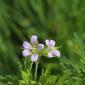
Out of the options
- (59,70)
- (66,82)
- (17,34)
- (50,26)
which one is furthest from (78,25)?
(66,82)

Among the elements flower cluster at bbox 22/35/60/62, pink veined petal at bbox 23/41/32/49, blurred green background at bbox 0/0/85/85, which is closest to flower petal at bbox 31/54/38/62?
flower cluster at bbox 22/35/60/62

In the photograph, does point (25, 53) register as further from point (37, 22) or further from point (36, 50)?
point (37, 22)

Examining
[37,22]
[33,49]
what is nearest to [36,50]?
[33,49]

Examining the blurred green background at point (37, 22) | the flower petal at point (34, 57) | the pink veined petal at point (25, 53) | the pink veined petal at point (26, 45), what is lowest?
the flower petal at point (34, 57)

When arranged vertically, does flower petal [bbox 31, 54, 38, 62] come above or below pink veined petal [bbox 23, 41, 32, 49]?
below

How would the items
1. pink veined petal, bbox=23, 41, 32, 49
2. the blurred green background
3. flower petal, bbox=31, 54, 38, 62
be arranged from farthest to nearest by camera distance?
the blurred green background, pink veined petal, bbox=23, 41, 32, 49, flower petal, bbox=31, 54, 38, 62

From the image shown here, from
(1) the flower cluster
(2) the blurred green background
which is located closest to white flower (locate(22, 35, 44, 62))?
(1) the flower cluster

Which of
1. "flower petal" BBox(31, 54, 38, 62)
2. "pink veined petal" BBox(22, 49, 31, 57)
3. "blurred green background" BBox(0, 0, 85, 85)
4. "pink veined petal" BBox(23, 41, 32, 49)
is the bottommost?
"flower petal" BBox(31, 54, 38, 62)

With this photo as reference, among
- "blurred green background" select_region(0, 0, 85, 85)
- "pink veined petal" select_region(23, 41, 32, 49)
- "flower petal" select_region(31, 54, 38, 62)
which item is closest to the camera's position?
"flower petal" select_region(31, 54, 38, 62)

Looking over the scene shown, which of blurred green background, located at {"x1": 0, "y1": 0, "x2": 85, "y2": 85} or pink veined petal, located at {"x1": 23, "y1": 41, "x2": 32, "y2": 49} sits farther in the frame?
blurred green background, located at {"x1": 0, "y1": 0, "x2": 85, "y2": 85}

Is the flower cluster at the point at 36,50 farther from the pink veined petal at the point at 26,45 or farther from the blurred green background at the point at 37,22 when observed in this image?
the blurred green background at the point at 37,22

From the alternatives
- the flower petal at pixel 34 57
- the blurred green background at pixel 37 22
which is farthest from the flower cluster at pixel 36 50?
the blurred green background at pixel 37 22

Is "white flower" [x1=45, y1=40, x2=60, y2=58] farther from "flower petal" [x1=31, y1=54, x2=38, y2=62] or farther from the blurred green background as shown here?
the blurred green background
